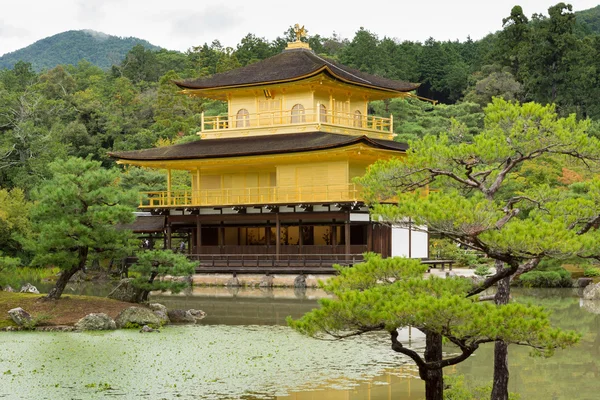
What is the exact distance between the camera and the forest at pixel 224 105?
1720 inches

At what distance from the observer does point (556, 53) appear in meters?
59.9

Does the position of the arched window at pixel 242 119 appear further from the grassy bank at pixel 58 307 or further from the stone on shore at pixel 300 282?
the grassy bank at pixel 58 307

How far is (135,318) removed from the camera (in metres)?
20.5

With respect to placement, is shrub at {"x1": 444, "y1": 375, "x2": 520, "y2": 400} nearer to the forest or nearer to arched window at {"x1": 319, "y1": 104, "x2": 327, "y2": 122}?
arched window at {"x1": 319, "y1": 104, "x2": 327, "y2": 122}

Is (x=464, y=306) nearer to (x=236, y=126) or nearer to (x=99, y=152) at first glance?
(x=236, y=126)

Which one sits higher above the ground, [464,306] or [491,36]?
[491,36]

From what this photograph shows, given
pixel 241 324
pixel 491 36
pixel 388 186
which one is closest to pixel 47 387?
pixel 388 186

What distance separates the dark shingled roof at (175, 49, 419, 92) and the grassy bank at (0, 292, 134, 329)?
16.0 m

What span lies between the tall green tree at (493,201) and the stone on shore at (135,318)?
937 centimetres

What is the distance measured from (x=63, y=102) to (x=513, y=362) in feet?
168

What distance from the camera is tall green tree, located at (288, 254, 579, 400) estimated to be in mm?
9812

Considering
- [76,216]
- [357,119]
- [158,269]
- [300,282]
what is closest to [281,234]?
[300,282]

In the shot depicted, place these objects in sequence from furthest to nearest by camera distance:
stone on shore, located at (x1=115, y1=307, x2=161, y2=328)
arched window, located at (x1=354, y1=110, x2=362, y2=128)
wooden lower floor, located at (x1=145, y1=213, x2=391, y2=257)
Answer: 1. arched window, located at (x1=354, y1=110, x2=362, y2=128)
2. wooden lower floor, located at (x1=145, y1=213, x2=391, y2=257)
3. stone on shore, located at (x1=115, y1=307, x2=161, y2=328)

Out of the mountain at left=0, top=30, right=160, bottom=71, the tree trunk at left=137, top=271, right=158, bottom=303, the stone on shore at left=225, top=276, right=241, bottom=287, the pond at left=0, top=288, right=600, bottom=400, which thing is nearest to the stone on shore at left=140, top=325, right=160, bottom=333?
the pond at left=0, top=288, right=600, bottom=400
